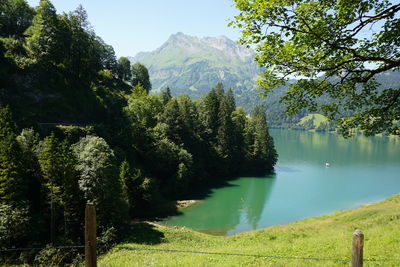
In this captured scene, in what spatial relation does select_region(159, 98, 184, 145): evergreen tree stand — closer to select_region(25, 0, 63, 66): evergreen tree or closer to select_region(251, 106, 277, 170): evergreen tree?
select_region(251, 106, 277, 170): evergreen tree

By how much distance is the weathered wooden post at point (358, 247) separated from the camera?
5.39 m

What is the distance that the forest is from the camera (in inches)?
1112

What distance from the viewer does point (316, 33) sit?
8.02 metres

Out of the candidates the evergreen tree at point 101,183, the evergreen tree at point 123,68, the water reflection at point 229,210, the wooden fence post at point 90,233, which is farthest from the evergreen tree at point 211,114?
the wooden fence post at point 90,233

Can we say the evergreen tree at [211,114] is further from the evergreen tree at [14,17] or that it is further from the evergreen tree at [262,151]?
the evergreen tree at [14,17]

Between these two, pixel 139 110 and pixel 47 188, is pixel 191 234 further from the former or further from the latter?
pixel 139 110

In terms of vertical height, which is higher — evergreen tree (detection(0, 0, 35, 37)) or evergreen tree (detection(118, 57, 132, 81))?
evergreen tree (detection(0, 0, 35, 37))

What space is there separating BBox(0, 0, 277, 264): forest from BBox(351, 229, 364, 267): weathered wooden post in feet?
55.2

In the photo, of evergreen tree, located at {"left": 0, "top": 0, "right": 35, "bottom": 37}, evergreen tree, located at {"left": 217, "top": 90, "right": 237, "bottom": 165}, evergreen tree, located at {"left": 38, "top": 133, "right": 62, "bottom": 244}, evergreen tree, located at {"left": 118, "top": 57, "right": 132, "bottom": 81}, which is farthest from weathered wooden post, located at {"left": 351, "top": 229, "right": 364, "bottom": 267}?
evergreen tree, located at {"left": 118, "top": 57, "right": 132, "bottom": 81}

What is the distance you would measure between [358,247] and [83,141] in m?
37.6

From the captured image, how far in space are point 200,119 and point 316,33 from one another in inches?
2670

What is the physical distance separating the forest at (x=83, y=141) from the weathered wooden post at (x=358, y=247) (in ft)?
55.2

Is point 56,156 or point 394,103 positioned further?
point 56,156

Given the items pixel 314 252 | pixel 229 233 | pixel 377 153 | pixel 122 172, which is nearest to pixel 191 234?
pixel 229 233
